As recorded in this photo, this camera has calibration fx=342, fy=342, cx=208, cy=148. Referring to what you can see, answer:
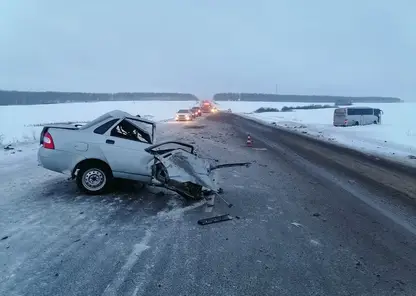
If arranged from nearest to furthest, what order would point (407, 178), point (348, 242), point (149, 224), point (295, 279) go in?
point (295, 279) → point (348, 242) → point (149, 224) → point (407, 178)

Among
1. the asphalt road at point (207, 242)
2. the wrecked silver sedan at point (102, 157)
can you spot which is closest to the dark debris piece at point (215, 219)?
the asphalt road at point (207, 242)

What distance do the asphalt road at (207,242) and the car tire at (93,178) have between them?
0.69 ft

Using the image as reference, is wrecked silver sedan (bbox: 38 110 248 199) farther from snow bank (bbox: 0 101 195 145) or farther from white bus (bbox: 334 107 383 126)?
white bus (bbox: 334 107 383 126)

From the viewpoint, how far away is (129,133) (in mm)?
7535

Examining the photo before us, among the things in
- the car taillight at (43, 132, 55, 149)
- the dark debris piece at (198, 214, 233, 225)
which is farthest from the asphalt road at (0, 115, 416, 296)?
A: the car taillight at (43, 132, 55, 149)

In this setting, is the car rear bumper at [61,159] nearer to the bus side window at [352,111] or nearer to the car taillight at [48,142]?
the car taillight at [48,142]

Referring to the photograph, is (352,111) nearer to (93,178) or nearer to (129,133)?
(129,133)

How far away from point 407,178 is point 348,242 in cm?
592

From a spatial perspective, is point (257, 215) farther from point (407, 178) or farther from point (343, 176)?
point (407, 178)

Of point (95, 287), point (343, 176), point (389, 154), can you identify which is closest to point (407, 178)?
point (343, 176)

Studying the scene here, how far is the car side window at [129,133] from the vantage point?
7.35 metres

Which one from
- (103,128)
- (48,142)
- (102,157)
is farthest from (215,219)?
(48,142)

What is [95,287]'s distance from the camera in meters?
3.65

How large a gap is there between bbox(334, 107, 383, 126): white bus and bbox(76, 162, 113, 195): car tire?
29184mm
